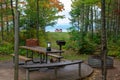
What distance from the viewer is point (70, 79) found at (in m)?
8.09

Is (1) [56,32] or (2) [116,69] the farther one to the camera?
(1) [56,32]

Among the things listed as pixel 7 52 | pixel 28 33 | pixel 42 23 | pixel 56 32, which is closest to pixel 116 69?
pixel 7 52

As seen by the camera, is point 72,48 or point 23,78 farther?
point 72,48

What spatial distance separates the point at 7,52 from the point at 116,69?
20.7 ft

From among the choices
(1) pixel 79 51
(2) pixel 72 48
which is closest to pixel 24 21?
(2) pixel 72 48

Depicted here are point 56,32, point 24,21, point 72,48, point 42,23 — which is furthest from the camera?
point 56,32

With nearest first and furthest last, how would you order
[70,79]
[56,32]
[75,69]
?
[70,79] → [75,69] → [56,32]

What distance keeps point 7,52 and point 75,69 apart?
5612 millimetres

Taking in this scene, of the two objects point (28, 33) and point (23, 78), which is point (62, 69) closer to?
point (23, 78)

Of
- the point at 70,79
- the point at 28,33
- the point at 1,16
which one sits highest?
the point at 1,16

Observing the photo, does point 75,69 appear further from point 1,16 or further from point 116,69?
point 1,16

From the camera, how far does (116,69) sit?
10.3m

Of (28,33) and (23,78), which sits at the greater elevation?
(28,33)

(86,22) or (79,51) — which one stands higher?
(86,22)
